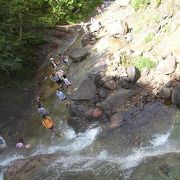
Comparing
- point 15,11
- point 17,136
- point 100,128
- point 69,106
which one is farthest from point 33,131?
point 15,11

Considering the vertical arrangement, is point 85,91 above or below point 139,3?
below

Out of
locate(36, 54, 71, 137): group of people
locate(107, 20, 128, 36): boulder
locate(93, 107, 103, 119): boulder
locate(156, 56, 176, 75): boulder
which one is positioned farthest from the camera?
locate(107, 20, 128, 36): boulder

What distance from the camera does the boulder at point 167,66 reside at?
1909 cm

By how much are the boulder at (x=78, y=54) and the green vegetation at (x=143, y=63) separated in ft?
17.4

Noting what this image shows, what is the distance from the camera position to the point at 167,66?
19281 millimetres

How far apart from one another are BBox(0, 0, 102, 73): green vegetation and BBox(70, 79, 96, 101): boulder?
4147 mm

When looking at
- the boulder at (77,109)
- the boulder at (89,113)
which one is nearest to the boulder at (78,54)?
the boulder at (77,109)

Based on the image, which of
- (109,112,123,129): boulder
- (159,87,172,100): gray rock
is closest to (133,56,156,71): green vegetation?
(159,87,172,100): gray rock

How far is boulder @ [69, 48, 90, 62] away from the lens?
2558cm

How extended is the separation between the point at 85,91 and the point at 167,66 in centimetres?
476

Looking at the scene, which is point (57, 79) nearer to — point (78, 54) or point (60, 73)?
point (60, 73)

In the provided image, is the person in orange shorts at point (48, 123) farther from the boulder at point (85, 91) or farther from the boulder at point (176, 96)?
the boulder at point (176, 96)

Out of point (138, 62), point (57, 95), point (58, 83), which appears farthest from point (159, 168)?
point (58, 83)

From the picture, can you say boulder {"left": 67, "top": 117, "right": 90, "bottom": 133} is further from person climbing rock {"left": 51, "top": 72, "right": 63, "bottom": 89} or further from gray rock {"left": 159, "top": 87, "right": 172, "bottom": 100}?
person climbing rock {"left": 51, "top": 72, "right": 63, "bottom": 89}
